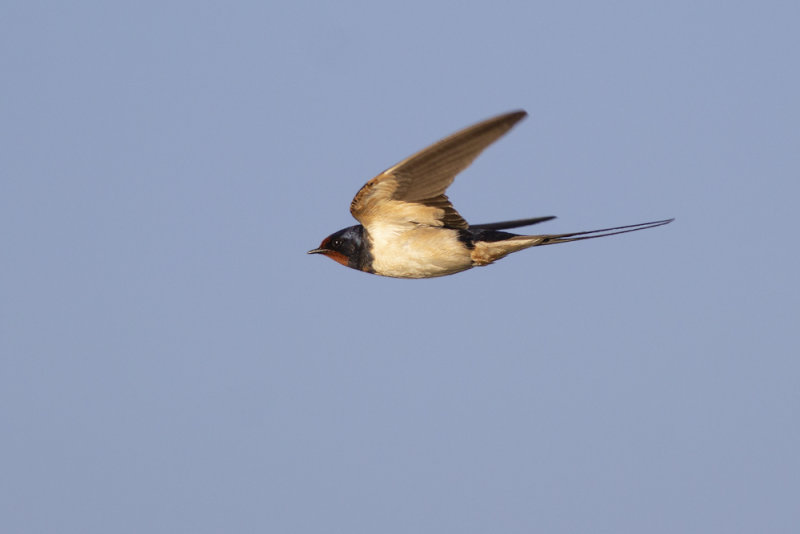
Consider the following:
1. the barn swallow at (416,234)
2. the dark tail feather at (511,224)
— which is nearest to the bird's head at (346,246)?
the barn swallow at (416,234)

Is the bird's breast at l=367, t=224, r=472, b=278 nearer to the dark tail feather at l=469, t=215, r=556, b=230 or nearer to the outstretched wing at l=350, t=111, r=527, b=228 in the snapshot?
the outstretched wing at l=350, t=111, r=527, b=228

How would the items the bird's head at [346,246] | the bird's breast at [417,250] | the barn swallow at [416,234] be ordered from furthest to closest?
1. the bird's head at [346,246]
2. the bird's breast at [417,250]
3. the barn swallow at [416,234]

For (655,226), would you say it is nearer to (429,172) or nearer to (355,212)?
(429,172)

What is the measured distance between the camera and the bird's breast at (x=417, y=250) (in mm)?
7977

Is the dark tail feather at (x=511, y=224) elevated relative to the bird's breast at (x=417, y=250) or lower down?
elevated

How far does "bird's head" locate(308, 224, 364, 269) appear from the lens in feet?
27.3

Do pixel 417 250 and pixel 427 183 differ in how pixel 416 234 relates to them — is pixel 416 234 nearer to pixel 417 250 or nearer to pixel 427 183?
pixel 417 250

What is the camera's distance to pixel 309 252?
8.81m

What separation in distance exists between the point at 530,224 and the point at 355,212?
4.92 feet

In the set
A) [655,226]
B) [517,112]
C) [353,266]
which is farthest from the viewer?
[353,266]

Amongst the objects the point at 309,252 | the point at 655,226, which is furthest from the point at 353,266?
the point at 655,226

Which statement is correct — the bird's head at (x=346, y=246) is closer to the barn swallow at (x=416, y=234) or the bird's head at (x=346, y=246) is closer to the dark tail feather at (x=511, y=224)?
the barn swallow at (x=416, y=234)

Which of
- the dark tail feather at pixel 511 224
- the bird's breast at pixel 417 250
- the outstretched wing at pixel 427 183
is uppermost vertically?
the outstretched wing at pixel 427 183

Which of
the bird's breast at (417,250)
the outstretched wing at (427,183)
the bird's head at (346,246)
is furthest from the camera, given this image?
the bird's head at (346,246)
